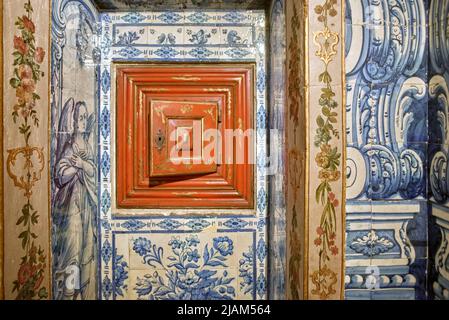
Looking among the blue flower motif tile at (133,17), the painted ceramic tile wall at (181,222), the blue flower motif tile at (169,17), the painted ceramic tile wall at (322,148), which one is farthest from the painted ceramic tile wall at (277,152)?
the blue flower motif tile at (133,17)

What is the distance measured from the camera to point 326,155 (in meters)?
0.81

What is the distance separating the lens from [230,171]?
4.63ft

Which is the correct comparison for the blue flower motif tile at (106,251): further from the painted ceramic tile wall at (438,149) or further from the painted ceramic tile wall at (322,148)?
the painted ceramic tile wall at (438,149)

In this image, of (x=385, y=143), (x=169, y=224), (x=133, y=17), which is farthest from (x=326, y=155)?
(x=133, y=17)

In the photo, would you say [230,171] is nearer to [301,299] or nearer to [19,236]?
[301,299]

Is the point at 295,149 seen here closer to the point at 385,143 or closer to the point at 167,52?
the point at 385,143

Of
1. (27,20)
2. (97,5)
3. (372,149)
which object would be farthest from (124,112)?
(372,149)

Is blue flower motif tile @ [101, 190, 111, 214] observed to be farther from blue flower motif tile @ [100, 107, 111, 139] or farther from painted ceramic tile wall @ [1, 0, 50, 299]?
painted ceramic tile wall @ [1, 0, 50, 299]

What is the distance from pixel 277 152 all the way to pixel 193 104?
0.42 metres

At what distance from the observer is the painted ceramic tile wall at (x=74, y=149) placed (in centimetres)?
102

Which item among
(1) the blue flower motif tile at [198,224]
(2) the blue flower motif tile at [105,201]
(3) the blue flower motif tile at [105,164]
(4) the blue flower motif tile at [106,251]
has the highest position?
(3) the blue flower motif tile at [105,164]

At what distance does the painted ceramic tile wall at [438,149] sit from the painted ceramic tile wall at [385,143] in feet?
0.06

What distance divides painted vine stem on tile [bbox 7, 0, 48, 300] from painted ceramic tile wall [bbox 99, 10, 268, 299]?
59cm

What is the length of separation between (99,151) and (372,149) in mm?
1080
